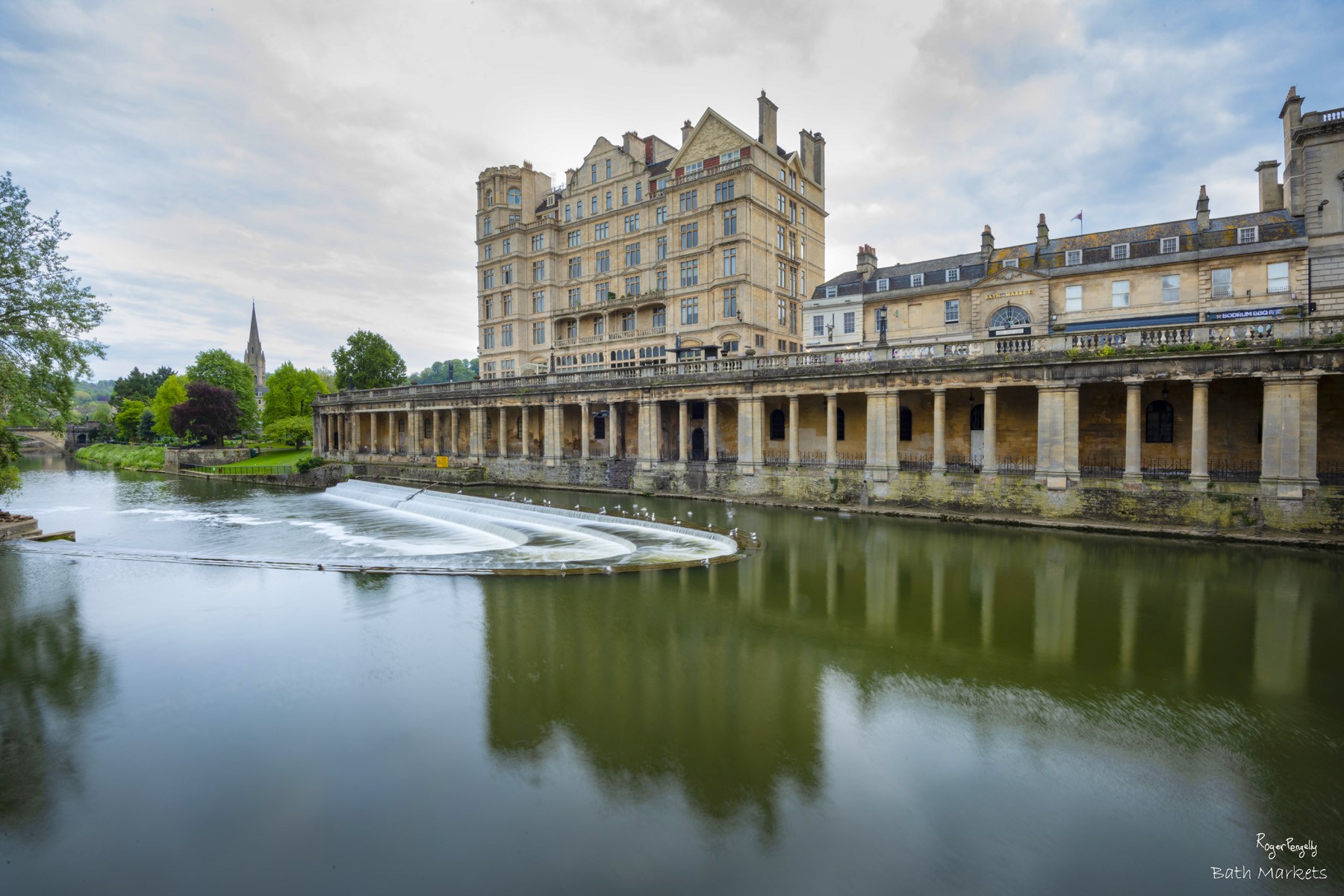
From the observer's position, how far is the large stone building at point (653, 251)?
4009 centimetres

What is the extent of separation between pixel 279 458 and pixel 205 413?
23.9ft

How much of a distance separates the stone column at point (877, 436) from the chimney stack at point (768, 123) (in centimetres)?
2250

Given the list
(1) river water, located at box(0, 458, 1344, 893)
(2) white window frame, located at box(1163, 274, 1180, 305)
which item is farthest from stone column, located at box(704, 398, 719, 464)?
(2) white window frame, located at box(1163, 274, 1180, 305)

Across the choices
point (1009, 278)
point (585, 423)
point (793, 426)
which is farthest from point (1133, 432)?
point (585, 423)

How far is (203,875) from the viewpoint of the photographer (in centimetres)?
559

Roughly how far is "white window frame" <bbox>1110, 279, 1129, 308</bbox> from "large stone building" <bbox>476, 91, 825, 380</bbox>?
60.5 ft

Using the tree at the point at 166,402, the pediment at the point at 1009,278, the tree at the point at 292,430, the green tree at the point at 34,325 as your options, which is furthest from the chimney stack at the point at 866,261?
the tree at the point at 166,402

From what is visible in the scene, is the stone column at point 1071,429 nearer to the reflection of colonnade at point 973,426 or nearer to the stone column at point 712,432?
the reflection of colonnade at point 973,426

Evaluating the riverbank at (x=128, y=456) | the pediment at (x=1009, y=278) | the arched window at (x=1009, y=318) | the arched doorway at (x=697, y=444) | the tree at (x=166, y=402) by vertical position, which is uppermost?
the pediment at (x=1009, y=278)

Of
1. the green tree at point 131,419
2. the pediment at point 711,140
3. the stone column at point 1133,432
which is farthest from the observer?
the green tree at point 131,419

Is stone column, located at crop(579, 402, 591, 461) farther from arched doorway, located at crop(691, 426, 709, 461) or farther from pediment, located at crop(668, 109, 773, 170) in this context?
pediment, located at crop(668, 109, 773, 170)

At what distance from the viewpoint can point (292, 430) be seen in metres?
60.7

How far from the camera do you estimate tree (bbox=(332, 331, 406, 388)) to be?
60656 mm

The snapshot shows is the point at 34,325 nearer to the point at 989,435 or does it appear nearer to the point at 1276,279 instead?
the point at 989,435
